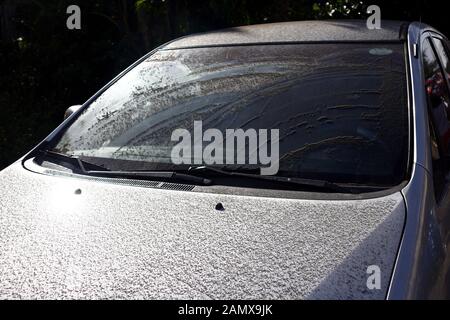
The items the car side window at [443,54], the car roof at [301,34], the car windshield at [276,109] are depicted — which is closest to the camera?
the car windshield at [276,109]

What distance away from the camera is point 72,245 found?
6.55ft

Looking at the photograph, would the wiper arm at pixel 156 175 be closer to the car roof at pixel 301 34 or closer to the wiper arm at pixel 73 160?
the wiper arm at pixel 73 160

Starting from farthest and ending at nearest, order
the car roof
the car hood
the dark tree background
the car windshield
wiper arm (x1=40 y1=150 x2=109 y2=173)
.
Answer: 1. the dark tree background
2. the car roof
3. wiper arm (x1=40 y1=150 x2=109 y2=173)
4. the car windshield
5. the car hood

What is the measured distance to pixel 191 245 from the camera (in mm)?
1932

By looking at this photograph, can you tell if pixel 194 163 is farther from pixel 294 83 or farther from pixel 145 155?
pixel 294 83

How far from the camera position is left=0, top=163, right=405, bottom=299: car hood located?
68.2 inches

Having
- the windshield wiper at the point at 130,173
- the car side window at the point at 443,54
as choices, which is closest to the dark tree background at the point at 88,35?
the car side window at the point at 443,54

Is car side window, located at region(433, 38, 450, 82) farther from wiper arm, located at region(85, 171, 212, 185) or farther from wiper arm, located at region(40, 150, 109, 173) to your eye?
wiper arm, located at region(40, 150, 109, 173)

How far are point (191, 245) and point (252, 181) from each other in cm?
51

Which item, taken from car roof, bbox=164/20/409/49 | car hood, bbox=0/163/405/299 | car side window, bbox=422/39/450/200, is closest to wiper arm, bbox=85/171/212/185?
car hood, bbox=0/163/405/299

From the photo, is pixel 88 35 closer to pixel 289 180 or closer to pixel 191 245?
pixel 289 180

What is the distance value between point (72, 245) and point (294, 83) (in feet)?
4.14

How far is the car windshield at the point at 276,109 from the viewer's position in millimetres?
2383
